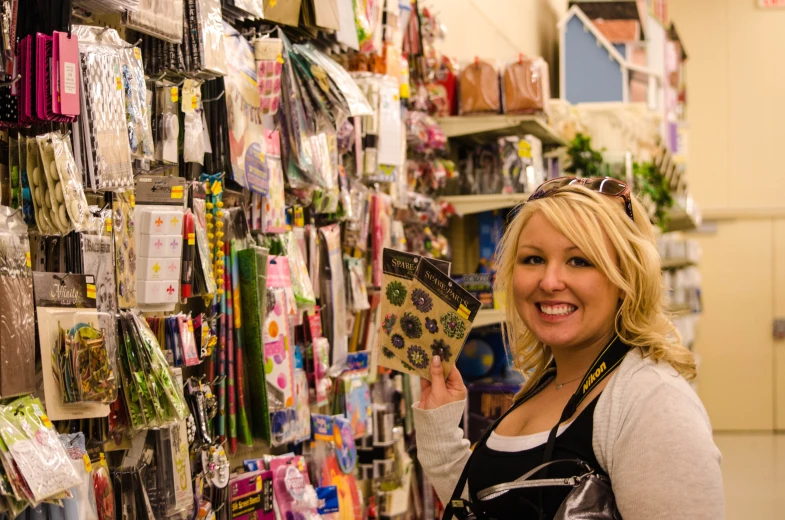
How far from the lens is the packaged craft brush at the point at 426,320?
1966 millimetres

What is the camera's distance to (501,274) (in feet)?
6.79

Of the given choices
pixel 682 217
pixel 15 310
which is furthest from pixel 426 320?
pixel 682 217

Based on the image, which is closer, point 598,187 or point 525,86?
point 598,187

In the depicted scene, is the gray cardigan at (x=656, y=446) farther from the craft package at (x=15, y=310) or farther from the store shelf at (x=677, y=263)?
the store shelf at (x=677, y=263)

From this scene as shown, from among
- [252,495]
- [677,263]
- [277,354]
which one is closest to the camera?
[252,495]

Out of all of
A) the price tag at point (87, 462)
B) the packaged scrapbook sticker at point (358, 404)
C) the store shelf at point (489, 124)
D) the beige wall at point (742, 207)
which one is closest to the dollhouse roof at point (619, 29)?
the store shelf at point (489, 124)

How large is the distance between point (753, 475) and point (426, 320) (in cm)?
883

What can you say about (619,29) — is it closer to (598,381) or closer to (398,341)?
(398,341)

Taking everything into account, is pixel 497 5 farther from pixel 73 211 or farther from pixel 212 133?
pixel 73 211

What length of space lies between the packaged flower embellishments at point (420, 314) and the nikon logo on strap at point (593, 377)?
288 mm

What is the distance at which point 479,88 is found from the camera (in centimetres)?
476

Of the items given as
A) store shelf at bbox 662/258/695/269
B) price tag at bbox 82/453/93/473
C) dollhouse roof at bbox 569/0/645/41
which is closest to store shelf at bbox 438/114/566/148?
price tag at bbox 82/453/93/473

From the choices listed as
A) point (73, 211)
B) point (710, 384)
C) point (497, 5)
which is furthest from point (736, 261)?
point (73, 211)

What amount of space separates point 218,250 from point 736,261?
12818mm
